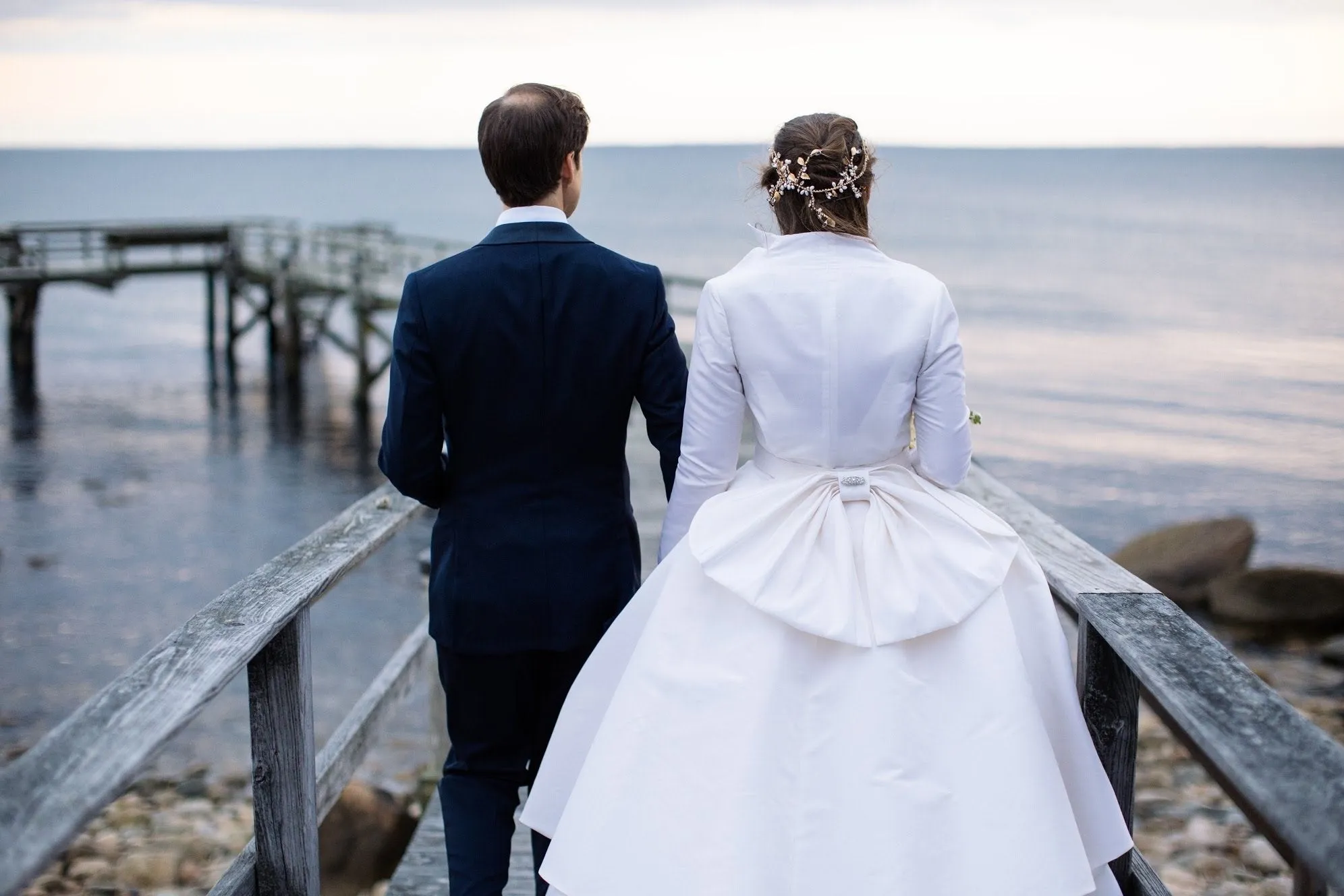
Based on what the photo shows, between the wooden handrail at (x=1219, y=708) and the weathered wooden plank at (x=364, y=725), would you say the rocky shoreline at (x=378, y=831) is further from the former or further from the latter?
the wooden handrail at (x=1219, y=708)

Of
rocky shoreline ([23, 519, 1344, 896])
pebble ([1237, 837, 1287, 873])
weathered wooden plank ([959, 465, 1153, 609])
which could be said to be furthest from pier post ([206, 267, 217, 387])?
weathered wooden plank ([959, 465, 1153, 609])

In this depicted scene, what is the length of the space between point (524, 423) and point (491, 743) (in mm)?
651

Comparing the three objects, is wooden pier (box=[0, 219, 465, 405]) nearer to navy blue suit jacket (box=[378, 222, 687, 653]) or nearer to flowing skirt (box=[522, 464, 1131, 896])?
navy blue suit jacket (box=[378, 222, 687, 653])

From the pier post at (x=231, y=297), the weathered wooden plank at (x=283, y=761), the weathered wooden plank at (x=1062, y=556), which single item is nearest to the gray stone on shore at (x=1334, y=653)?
the weathered wooden plank at (x=1062, y=556)

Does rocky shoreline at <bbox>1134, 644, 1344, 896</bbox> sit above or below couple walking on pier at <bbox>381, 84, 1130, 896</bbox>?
below

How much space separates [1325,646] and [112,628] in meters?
10.4

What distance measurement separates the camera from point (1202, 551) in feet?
37.7

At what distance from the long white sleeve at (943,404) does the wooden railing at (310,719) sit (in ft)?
1.01

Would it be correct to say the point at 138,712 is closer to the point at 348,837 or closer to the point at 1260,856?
the point at 348,837

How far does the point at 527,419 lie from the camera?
7.52ft

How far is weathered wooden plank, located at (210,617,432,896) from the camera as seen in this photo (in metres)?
2.18

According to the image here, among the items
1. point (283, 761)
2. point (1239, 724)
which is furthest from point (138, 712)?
point (1239, 724)

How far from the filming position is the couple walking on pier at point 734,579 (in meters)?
2.01

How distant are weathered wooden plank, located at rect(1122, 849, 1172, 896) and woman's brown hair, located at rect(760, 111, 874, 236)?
1253 millimetres
